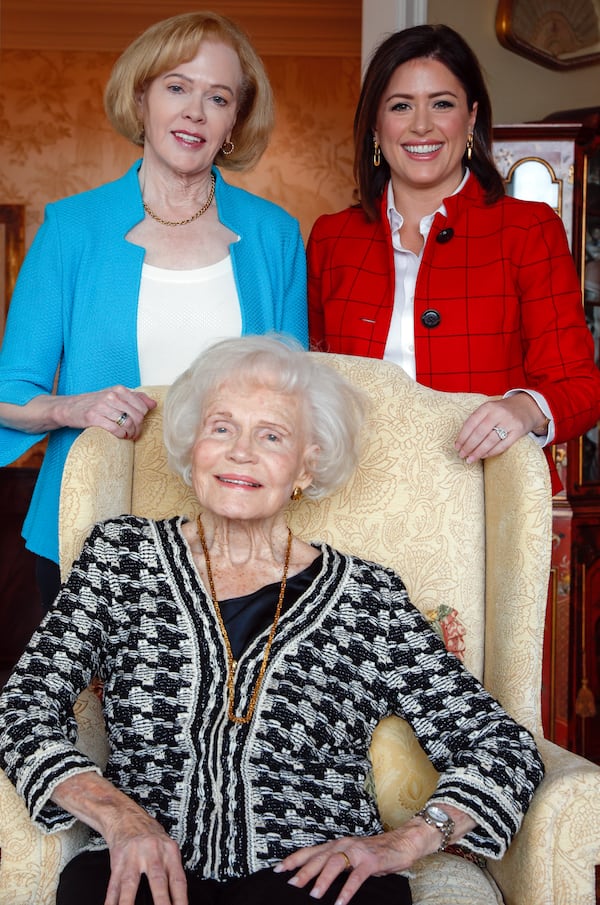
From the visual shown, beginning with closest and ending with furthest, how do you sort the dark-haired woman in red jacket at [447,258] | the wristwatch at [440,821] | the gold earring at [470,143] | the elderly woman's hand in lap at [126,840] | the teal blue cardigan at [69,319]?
1. the elderly woman's hand in lap at [126,840]
2. the wristwatch at [440,821]
3. the teal blue cardigan at [69,319]
4. the dark-haired woman in red jacket at [447,258]
5. the gold earring at [470,143]

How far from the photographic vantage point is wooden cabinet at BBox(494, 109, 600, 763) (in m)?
3.52

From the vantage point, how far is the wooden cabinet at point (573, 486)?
138 inches

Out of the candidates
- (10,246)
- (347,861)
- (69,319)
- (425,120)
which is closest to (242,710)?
(347,861)

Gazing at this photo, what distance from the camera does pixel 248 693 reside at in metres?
1.58

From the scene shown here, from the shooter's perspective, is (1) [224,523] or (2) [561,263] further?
(2) [561,263]

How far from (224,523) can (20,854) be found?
592 mm

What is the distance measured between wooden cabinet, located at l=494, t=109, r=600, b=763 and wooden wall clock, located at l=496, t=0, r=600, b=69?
1.37 ft

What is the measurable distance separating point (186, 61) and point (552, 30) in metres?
2.42

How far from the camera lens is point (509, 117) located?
13.0 feet

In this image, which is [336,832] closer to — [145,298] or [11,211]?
[145,298]

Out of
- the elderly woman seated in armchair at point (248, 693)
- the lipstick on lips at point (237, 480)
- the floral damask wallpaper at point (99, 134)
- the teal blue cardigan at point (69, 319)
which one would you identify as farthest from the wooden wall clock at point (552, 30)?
the lipstick on lips at point (237, 480)

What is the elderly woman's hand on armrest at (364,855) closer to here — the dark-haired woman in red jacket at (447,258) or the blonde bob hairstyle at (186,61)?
the dark-haired woman in red jacket at (447,258)

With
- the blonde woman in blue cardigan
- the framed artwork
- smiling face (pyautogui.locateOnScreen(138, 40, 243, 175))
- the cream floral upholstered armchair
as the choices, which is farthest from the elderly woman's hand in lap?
the framed artwork

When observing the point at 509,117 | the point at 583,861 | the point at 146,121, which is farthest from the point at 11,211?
the point at 583,861
